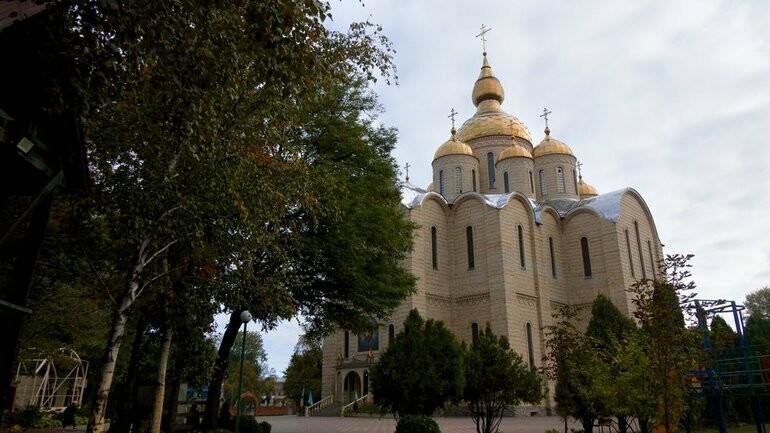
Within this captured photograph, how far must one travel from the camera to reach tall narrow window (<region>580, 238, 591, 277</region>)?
3288cm

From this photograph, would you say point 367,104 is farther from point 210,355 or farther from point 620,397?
point 620,397

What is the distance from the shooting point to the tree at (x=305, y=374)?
131ft

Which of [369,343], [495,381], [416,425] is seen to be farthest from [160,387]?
[369,343]

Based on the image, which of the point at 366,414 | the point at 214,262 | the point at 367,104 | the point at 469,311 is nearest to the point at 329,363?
the point at 366,414

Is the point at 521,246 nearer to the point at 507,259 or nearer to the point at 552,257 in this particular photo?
the point at 507,259

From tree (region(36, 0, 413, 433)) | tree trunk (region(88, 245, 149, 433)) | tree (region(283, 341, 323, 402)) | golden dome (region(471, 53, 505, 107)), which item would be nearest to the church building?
golden dome (region(471, 53, 505, 107))

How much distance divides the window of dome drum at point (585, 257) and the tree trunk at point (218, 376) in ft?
80.6

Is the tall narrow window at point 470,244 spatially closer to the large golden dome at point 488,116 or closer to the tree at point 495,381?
the large golden dome at point 488,116

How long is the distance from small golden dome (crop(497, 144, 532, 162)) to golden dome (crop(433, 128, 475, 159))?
2.23 metres

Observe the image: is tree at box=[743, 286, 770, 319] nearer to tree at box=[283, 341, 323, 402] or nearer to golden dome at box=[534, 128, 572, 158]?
golden dome at box=[534, 128, 572, 158]

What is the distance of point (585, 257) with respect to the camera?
33250 mm

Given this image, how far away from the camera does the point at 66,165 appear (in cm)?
560

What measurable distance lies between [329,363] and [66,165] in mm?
26911

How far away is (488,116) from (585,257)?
13.6m
